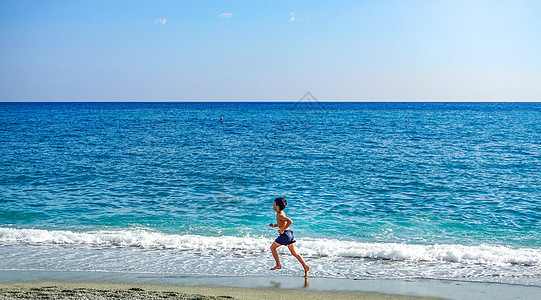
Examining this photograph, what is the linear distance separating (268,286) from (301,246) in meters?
2.83

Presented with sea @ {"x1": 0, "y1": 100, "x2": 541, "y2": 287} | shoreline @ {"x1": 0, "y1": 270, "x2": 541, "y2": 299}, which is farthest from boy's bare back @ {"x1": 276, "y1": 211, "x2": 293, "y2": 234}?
sea @ {"x1": 0, "y1": 100, "x2": 541, "y2": 287}

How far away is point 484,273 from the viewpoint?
28.5ft

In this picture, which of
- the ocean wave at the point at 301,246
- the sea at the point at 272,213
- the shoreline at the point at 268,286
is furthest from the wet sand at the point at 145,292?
the ocean wave at the point at 301,246

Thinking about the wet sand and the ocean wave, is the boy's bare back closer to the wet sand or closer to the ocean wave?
the wet sand

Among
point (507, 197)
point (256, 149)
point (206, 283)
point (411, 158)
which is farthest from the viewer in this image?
point (256, 149)

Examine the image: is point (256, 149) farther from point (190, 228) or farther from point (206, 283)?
point (206, 283)

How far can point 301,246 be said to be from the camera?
10.6m

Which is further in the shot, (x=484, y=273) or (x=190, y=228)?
(x=190, y=228)

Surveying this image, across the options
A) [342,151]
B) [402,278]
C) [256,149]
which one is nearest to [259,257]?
[402,278]

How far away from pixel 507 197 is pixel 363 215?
19.6 feet

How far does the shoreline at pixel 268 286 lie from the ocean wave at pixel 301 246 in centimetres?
161

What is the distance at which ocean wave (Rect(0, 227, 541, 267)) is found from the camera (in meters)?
9.65

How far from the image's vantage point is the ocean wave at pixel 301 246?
9.65 metres

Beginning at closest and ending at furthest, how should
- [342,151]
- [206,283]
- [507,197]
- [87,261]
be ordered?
[206,283] → [87,261] → [507,197] → [342,151]
